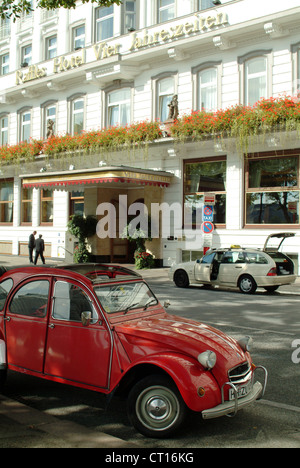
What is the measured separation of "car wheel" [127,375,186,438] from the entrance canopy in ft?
53.2

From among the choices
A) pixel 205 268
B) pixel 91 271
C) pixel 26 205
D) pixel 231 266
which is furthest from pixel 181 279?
pixel 26 205

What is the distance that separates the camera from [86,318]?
16.4 feet

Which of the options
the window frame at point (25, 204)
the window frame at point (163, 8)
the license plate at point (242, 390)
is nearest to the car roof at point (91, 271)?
the license plate at point (242, 390)

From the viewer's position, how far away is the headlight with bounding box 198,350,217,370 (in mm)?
4434

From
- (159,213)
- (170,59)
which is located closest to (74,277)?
(159,213)

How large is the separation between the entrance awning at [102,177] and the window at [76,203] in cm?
→ 368

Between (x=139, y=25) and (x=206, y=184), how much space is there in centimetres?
899

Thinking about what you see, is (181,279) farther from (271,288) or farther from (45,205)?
(45,205)

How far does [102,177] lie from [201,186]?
4667mm

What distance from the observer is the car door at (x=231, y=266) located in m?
15.4

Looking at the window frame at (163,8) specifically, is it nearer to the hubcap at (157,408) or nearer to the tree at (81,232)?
the tree at (81,232)

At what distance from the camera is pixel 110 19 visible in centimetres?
2583

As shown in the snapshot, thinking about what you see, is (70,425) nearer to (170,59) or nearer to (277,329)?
(277,329)

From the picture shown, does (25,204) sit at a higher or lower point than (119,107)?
lower
